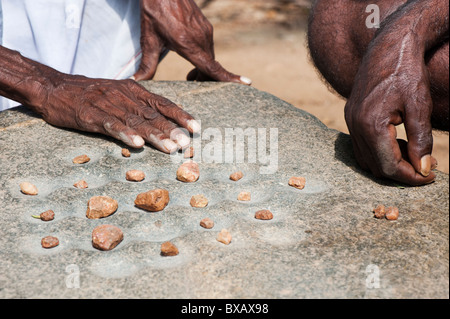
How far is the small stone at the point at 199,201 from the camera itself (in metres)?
1.68

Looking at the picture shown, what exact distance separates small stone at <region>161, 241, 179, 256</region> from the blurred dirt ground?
3057 mm

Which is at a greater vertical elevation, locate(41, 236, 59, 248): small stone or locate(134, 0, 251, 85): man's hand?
locate(134, 0, 251, 85): man's hand

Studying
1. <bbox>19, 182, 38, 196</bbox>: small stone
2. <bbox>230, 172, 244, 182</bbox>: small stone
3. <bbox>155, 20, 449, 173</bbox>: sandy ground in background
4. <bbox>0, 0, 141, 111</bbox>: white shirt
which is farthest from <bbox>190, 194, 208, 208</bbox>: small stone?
<bbox>155, 20, 449, 173</bbox>: sandy ground in background

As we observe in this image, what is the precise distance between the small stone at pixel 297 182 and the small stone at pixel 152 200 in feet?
1.40

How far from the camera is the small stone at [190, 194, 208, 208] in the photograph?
5.50 ft

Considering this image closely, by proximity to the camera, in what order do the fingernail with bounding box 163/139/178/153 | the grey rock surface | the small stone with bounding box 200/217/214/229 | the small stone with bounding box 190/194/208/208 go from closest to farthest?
the grey rock surface < the small stone with bounding box 200/217/214/229 < the small stone with bounding box 190/194/208/208 < the fingernail with bounding box 163/139/178/153

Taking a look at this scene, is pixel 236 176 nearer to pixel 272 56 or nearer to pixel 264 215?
pixel 264 215

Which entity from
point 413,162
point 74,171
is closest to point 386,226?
point 413,162

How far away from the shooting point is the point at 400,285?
1.34m

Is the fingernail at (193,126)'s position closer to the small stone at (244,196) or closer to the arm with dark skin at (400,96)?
the small stone at (244,196)

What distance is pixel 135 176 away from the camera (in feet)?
5.85

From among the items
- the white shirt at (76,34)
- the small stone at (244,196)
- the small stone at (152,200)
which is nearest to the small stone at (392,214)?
the small stone at (244,196)

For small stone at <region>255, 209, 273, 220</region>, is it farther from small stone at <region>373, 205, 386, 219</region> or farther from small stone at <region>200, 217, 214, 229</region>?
small stone at <region>373, 205, 386, 219</region>

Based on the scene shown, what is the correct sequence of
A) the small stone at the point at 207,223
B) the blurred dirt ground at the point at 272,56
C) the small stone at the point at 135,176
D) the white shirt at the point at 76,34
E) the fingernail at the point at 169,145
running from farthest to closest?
1. the blurred dirt ground at the point at 272,56
2. the white shirt at the point at 76,34
3. the fingernail at the point at 169,145
4. the small stone at the point at 135,176
5. the small stone at the point at 207,223
